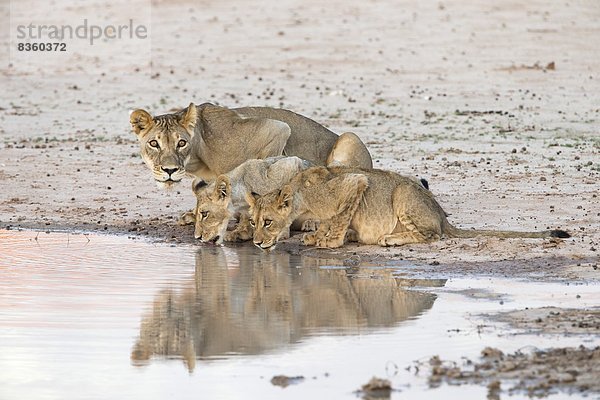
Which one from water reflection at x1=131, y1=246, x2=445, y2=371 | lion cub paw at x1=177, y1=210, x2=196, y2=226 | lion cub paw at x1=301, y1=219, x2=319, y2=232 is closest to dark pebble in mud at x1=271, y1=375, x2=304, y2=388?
water reflection at x1=131, y1=246, x2=445, y2=371

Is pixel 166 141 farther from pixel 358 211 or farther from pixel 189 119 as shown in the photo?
pixel 358 211

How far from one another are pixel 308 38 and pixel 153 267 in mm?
13007

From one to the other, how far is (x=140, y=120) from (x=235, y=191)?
41.9 inches

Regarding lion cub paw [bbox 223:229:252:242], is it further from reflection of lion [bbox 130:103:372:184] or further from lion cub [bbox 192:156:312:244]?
reflection of lion [bbox 130:103:372:184]

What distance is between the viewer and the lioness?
38.1ft

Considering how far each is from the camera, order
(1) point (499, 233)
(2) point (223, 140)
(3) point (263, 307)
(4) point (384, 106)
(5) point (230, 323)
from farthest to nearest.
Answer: (4) point (384, 106) → (2) point (223, 140) → (1) point (499, 233) → (3) point (263, 307) → (5) point (230, 323)

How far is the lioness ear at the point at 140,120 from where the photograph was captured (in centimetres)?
1236

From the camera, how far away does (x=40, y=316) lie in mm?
8867

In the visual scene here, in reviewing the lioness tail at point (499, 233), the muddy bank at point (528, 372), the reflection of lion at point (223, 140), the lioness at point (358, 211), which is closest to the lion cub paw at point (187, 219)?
the reflection of lion at point (223, 140)

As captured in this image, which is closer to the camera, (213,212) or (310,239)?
(310,239)

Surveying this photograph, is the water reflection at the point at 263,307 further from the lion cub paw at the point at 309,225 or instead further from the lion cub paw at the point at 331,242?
the lion cub paw at the point at 309,225

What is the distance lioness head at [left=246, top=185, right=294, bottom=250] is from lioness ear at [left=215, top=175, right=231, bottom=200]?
0.29m

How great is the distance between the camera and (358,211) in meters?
11.8

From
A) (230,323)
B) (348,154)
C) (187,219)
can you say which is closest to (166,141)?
(187,219)
